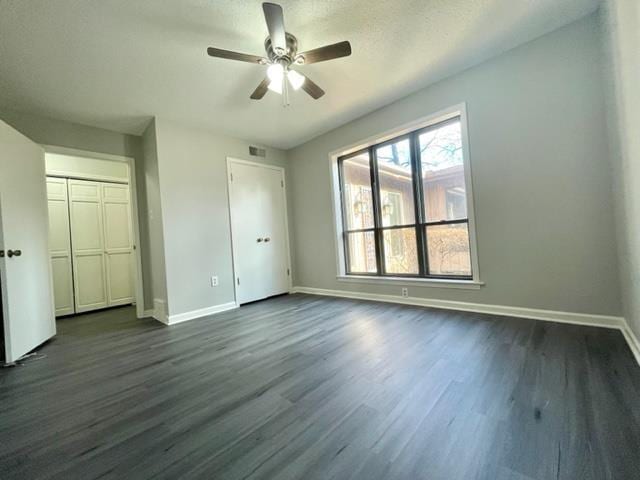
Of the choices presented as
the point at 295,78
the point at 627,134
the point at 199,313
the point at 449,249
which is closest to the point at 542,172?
the point at 627,134

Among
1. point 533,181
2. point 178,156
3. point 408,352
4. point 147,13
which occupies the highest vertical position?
point 147,13

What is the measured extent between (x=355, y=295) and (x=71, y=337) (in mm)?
3401

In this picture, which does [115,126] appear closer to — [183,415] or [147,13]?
[147,13]

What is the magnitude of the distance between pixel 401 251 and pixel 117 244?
4.59 m

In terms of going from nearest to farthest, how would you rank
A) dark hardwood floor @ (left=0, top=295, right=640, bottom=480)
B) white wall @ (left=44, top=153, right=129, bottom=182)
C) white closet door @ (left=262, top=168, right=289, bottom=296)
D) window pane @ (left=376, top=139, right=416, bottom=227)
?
1. dark hardwood floor @ (left=0, top=295, right=640, bottom=480)
2. window pane @ (left=376, top=139, right=416, bottom=227)
3. white wall @ (left=44, top=153, right=129, bottom=182)
4. white closet door @ (left=262, top=168, right=289, bottom=296)

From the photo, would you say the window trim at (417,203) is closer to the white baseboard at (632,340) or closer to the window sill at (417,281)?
the window sill at (417,281)

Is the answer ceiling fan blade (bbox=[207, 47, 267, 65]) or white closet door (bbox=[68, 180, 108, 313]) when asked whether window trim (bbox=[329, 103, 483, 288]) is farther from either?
white closet door (bbox=[68, 180, 108, 313])

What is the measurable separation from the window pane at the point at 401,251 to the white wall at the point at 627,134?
5.66 feet

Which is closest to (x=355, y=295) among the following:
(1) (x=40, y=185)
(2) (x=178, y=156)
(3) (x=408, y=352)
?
(3) (x=408, y=352)

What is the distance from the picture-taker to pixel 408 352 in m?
1.92

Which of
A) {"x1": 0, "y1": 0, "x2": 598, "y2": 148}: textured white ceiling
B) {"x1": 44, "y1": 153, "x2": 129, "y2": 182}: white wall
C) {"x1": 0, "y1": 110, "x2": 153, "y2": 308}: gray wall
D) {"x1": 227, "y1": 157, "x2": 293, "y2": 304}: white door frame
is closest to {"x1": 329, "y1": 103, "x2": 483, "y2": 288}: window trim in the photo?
{"x1": 0, "y1": 0, "x2": 598, "y2": 148}: textured white ceiling

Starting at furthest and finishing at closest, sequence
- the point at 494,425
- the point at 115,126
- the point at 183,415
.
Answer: the point at 115,126
the point at 183,415
the point at 494,425

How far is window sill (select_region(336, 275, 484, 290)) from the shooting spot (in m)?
2.75

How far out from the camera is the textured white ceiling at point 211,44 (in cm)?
177
